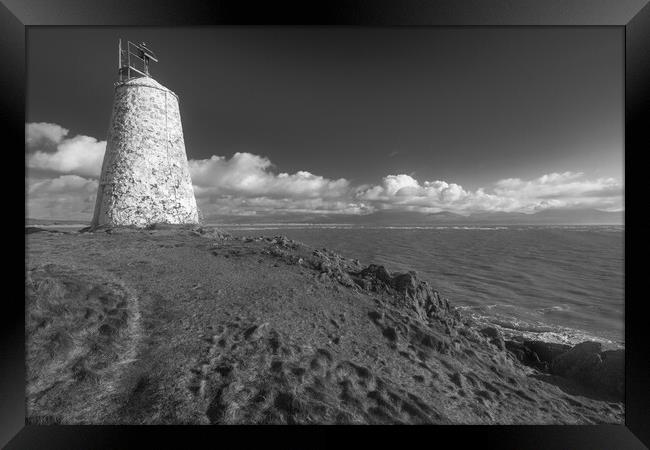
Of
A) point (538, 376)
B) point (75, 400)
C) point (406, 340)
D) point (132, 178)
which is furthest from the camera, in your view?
point (132, 178)

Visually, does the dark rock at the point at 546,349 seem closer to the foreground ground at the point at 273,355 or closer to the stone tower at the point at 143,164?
the foreground ground at the point at 273,355

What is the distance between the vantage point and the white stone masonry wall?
11.3 metres

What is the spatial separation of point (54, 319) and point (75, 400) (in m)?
1.52

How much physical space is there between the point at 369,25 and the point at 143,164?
11.9 meters

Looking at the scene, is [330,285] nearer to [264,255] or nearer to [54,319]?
[264,255]

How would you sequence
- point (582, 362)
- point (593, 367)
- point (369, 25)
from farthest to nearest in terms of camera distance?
point (582, 362)
point (593, 367)
point (369, 25)

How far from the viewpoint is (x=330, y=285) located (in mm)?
5785

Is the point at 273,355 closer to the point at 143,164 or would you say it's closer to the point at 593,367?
the point at 593,367

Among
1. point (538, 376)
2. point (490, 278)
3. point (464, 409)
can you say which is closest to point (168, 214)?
point (464, 409)

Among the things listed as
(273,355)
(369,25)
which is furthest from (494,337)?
(369,25)

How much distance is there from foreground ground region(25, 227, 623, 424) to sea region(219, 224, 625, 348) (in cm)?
220

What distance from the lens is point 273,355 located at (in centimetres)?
368

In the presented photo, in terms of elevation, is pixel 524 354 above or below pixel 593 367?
below

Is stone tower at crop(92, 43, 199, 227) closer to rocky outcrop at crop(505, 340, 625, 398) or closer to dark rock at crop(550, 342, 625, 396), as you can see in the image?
rocky outcrop at crop(505, 340, 625, 398)
